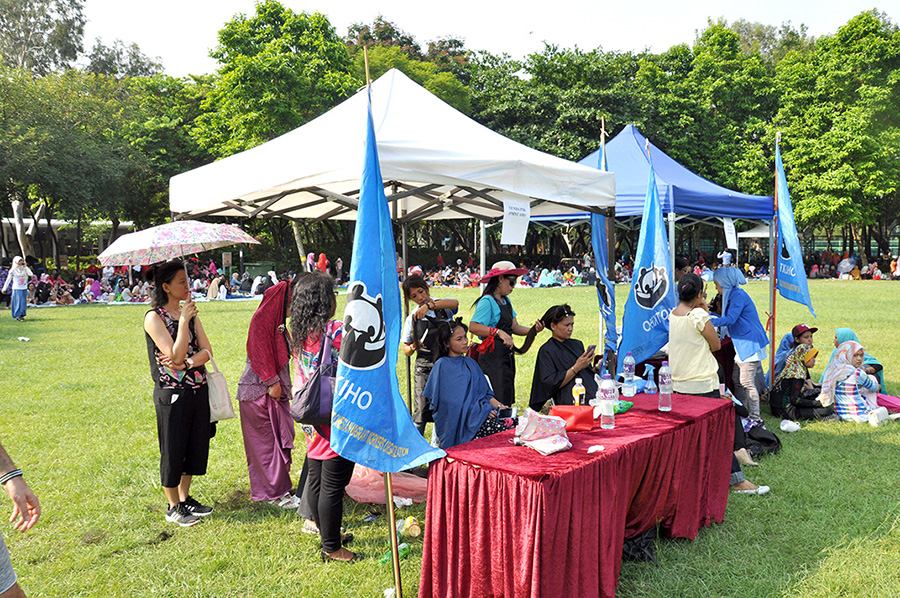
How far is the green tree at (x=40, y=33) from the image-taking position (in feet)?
122

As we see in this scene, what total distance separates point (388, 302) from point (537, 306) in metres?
16.1

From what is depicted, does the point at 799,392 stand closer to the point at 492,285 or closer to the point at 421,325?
the point at 492,285

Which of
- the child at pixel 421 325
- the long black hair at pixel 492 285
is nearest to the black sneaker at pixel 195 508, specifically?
the child at pixel 421 325

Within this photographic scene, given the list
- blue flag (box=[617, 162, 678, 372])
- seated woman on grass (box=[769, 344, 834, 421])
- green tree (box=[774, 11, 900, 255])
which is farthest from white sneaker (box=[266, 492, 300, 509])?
green tree (box=[774, 11, 900, 255])

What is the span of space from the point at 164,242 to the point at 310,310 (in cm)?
111

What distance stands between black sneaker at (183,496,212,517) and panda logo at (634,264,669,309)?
3.75 meters

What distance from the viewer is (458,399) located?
13.3 ft

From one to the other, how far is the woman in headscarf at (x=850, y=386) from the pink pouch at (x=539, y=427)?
4.67 m

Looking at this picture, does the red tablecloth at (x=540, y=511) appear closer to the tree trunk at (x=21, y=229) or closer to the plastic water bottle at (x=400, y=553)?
the plastic water bottle at (x=400, y=553)

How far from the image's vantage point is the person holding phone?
505 cm

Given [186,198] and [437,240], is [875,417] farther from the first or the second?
[437,240]

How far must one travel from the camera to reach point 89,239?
40.8m


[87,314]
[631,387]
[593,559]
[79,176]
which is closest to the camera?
[593,559]

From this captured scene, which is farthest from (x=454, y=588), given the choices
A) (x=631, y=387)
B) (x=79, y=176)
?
(x=79, y=176)
